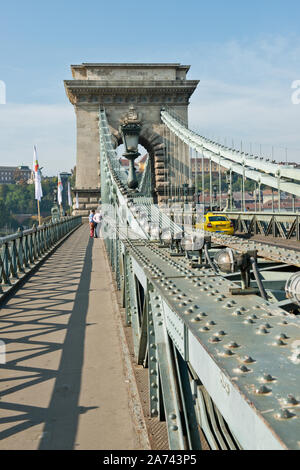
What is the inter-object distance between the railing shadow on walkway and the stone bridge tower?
33.3 metres

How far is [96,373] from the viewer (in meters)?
4.45

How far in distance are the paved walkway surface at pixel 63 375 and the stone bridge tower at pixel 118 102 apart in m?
33.5

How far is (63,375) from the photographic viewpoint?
171 inches

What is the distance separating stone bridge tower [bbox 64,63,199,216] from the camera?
134 feet

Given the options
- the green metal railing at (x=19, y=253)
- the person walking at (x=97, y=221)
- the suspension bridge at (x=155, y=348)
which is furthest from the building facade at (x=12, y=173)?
the suspension bridge at (x=155, y=348)

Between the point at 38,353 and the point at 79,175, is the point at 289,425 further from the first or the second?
the point at 79,175

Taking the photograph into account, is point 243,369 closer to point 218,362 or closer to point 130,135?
point 218,362

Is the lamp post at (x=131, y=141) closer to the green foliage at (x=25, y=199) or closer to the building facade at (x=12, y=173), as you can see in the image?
the green foliage at (x=25, y=199)

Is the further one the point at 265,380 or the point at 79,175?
the point at 79,175

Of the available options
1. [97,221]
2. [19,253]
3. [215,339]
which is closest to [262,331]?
[215,339]

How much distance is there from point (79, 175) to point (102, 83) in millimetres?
7990

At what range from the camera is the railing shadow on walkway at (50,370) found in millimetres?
3314

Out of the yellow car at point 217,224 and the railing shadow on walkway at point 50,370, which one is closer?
the railing shadow on walkway at point 50,370
